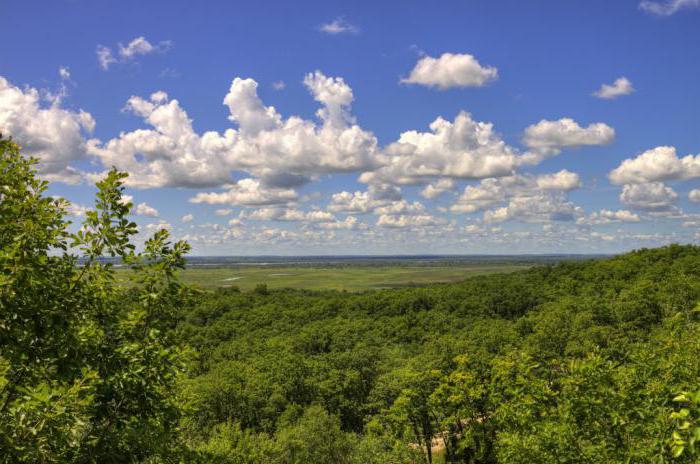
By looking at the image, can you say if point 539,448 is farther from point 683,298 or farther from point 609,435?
point 683,298

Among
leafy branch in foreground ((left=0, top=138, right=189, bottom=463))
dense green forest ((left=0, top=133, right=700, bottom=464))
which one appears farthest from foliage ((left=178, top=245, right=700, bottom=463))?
leafy branch in foreground ((left=0, top=138, right=189, bottom=463))

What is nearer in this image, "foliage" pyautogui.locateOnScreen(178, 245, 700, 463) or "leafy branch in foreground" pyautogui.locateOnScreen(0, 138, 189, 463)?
"leafy branch in foreground" pyautogui.locateOnScreen(0, 138, 189, 463)

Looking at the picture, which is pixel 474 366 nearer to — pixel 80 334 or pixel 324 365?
pixel 324 365

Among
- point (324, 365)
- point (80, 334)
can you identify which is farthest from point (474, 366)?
point (80, 334)

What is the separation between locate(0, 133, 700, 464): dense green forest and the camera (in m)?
7.26

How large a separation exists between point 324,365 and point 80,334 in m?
61.1

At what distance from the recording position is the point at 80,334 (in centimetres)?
763

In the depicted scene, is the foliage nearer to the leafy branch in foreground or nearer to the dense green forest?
the dense green forest

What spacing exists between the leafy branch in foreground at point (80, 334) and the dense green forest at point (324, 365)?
0.11 feet

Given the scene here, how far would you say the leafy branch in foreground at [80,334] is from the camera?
6.67 meters

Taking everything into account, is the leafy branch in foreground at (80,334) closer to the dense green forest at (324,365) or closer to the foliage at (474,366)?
the dense green forest at (324,365)

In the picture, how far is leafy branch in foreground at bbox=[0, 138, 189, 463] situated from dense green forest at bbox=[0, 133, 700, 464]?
32 mm

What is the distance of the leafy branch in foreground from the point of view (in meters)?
6.67

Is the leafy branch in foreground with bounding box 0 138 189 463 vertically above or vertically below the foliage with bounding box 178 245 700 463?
above
